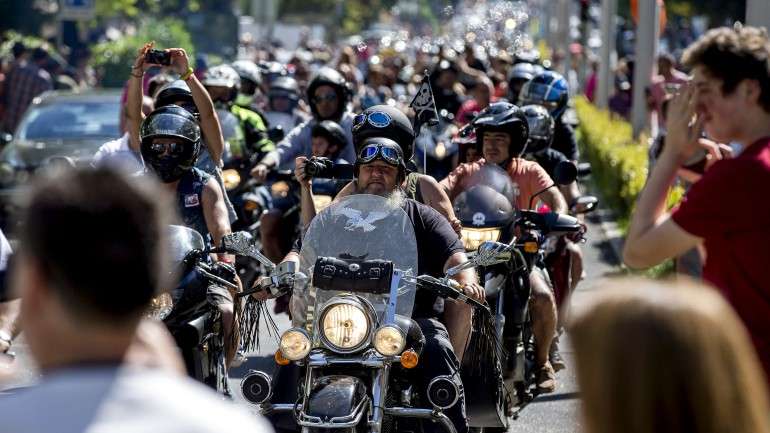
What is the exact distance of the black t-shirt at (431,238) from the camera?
255 inches

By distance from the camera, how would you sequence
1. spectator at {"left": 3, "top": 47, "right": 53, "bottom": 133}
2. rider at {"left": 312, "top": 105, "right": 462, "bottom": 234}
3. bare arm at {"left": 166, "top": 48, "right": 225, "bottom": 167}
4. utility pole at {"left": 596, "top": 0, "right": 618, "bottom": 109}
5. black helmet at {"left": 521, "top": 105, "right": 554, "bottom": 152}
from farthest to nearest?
utility pole at {"left": 596, "top": 0, "right": 618, "bottom": 109} → spectator at {"left": 3, "top": 47, "right": 53, "bottom": 133} → black helmet at {"left": 521, "top": 105, "right": 554, "bottom": 152} → bare arm at {"left": 166, "top": 48, "right": 225, "bottom": 167} → rider at {"left": 312, "top": 105, "right": 462, "bottom": 234}

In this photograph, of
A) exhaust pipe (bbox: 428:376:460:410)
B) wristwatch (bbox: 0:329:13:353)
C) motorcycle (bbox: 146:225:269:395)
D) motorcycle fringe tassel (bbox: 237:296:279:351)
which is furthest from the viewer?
motorcycle (bbox: 146:225:269:395)

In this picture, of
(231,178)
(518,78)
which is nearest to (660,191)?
(231,178)

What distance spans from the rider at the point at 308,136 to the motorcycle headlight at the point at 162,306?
12.9 ft

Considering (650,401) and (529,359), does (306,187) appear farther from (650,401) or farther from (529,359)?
(650,401)

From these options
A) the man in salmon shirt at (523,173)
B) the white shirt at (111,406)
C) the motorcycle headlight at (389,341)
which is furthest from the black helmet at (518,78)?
the white shirt at (111,406)

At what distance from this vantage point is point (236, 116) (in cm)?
1180

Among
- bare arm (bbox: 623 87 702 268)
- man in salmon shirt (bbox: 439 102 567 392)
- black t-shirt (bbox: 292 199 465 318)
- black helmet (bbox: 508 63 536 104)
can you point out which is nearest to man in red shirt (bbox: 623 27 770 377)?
bare arm (bbox: 623 87 702 268)

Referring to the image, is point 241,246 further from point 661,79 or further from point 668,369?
point 661,79

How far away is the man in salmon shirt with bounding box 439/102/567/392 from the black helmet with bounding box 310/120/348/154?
1705mm

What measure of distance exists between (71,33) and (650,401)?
3720cm

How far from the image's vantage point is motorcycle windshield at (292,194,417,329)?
5.99 m

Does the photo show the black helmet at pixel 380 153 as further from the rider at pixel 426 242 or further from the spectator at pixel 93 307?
the spectator at pixel 93 307

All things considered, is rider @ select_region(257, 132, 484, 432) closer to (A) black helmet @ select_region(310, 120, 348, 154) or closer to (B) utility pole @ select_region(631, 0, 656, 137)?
(A) black helmet @ select_region(310, 120, 348, 154)
